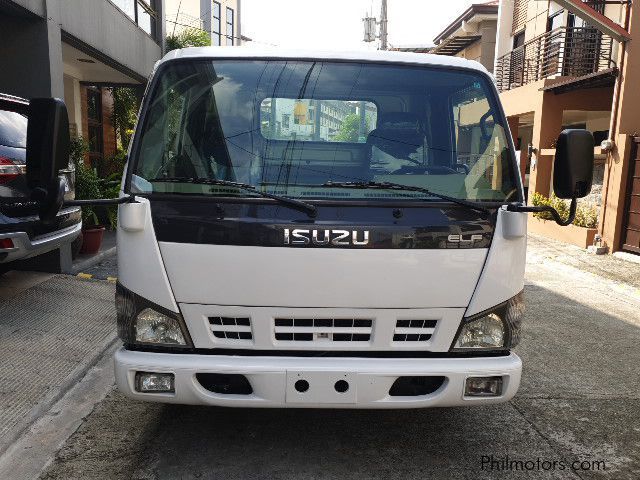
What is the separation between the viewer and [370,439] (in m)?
3.43

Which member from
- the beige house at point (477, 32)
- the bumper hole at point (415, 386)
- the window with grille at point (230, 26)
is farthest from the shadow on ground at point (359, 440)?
the window with grille at point (230, 26)

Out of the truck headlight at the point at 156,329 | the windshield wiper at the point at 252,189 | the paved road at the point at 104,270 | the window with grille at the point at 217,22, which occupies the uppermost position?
the window with grille at the point at 217,22

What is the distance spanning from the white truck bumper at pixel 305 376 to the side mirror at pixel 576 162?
1021 millimetres

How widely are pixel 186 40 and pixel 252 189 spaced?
1302 centimetres

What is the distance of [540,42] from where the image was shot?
16469mm

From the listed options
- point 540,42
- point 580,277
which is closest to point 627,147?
point 580,277

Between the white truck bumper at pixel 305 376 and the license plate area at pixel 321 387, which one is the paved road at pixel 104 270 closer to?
the white truck bumper at pixel 305 376

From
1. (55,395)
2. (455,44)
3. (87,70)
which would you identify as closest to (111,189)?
(87,70)

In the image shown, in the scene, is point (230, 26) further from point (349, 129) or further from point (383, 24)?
point (349, 129)

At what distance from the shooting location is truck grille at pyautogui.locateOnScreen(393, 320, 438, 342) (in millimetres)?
2887

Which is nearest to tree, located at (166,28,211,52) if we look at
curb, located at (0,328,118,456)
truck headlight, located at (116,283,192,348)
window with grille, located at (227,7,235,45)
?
curb, located at (0,328,118,456)

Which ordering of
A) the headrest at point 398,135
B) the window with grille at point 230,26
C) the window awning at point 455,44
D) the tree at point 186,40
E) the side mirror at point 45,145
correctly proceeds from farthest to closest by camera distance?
the window with grille at point 230,26 < the window awning at point 455,44 < the tree at point 186,40 < the headrest at point 398,135 < the side mirror at point 45,145

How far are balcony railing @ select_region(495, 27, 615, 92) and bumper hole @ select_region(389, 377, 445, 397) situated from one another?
39.6 ft

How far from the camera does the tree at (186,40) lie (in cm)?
1434
